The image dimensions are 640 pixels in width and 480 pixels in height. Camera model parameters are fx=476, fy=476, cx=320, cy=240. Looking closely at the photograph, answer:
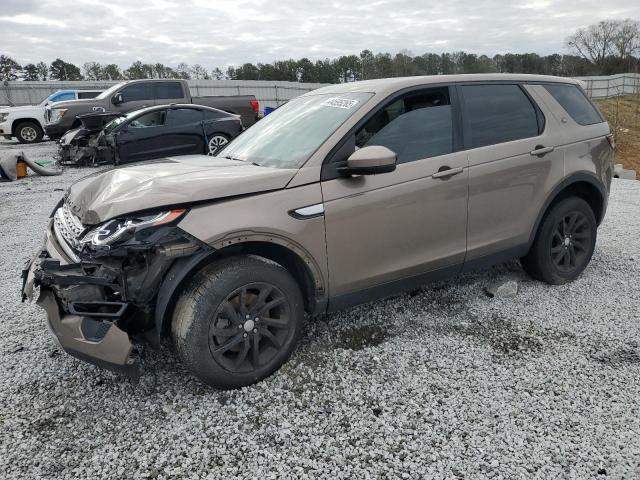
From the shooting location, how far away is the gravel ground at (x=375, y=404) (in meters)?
2.29

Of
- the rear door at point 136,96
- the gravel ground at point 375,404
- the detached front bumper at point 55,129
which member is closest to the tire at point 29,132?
the detached front bumper at point 55,129

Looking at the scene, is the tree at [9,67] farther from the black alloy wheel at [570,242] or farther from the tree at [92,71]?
the black alloy wheel at [570,242]

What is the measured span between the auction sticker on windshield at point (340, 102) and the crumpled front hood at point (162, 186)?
2.34 ft

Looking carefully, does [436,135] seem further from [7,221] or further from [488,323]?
[7,221]

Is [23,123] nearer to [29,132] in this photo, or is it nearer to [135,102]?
→ [29,132]

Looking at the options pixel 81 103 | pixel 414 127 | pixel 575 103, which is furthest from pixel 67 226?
pixel 81 103

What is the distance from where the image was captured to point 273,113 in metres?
4.11

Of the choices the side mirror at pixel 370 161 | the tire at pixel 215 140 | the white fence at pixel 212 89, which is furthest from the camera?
the white fence at pixel 212 89

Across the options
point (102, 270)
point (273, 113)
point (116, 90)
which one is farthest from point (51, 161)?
point (102, 270)

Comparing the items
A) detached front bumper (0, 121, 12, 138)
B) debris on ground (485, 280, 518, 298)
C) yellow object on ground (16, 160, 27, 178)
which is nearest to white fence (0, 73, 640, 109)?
detached front bumper (0, 121, 12, 138)

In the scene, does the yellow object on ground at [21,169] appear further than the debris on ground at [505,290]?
Yes

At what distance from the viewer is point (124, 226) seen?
252 cm

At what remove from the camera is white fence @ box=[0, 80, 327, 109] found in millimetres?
30422

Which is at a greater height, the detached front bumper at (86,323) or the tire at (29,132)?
the tire at (29,132)
